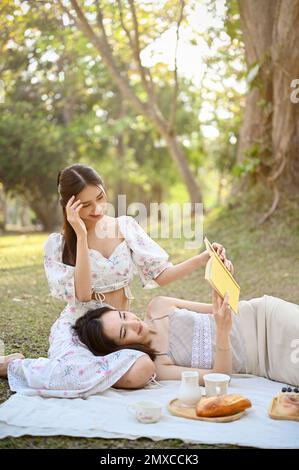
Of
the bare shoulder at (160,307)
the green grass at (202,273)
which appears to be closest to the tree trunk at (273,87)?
the green grass at (202,273)

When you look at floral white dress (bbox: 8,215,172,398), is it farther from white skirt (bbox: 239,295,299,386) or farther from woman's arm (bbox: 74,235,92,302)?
white skirt (bbox: 239,295,299,386)

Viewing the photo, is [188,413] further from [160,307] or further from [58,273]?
[58,273]

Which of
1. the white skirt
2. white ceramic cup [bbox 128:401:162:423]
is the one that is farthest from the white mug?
the white skirt

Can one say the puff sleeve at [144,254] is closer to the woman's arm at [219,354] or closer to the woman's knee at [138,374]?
the woman's arm at [219,354]

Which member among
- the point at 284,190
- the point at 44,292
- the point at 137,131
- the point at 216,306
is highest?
the point at 137,131

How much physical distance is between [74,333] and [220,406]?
83 cm

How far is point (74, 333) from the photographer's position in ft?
9.46

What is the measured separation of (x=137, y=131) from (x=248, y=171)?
12.1 m

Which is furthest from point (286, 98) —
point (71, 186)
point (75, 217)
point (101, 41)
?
point (75, 217)

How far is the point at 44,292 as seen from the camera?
5.15 metres

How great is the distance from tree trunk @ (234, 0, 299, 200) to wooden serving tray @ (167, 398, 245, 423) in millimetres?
4144

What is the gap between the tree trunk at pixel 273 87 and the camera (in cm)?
588
